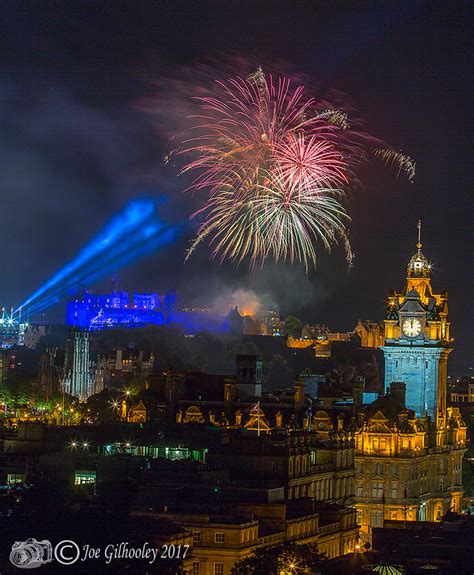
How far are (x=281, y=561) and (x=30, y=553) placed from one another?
12.5 metres

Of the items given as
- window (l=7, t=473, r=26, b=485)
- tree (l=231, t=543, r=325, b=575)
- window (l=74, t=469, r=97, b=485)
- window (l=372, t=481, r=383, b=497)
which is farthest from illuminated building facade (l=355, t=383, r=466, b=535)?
tree (l=231, t=543, r=325, b=575)

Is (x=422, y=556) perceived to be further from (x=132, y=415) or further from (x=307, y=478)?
(x=132, y=415)

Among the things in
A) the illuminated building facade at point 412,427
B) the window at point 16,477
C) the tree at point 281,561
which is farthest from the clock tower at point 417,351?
the tree at point 281,561

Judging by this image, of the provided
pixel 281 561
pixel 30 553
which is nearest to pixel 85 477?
pixel 281 561

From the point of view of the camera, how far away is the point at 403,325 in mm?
145125

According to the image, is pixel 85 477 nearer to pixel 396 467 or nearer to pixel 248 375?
pixel 396 467

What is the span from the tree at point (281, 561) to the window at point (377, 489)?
1645 inches

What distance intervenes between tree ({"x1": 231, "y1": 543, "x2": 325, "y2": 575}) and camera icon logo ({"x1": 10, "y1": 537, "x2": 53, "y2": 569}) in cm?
886

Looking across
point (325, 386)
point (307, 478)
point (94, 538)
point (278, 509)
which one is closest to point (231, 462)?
point (307, 478)

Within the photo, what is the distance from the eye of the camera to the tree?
278ft

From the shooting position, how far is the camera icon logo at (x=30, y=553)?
77375 mm

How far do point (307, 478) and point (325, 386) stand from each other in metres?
34.9

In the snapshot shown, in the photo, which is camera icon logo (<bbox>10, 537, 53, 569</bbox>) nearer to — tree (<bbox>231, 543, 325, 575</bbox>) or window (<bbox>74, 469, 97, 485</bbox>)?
tree (<bbox>231, 543, 325, 575</bbox>)

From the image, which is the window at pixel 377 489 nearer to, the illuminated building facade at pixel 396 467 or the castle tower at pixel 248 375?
the illuminated building facade at pixel 396 467
